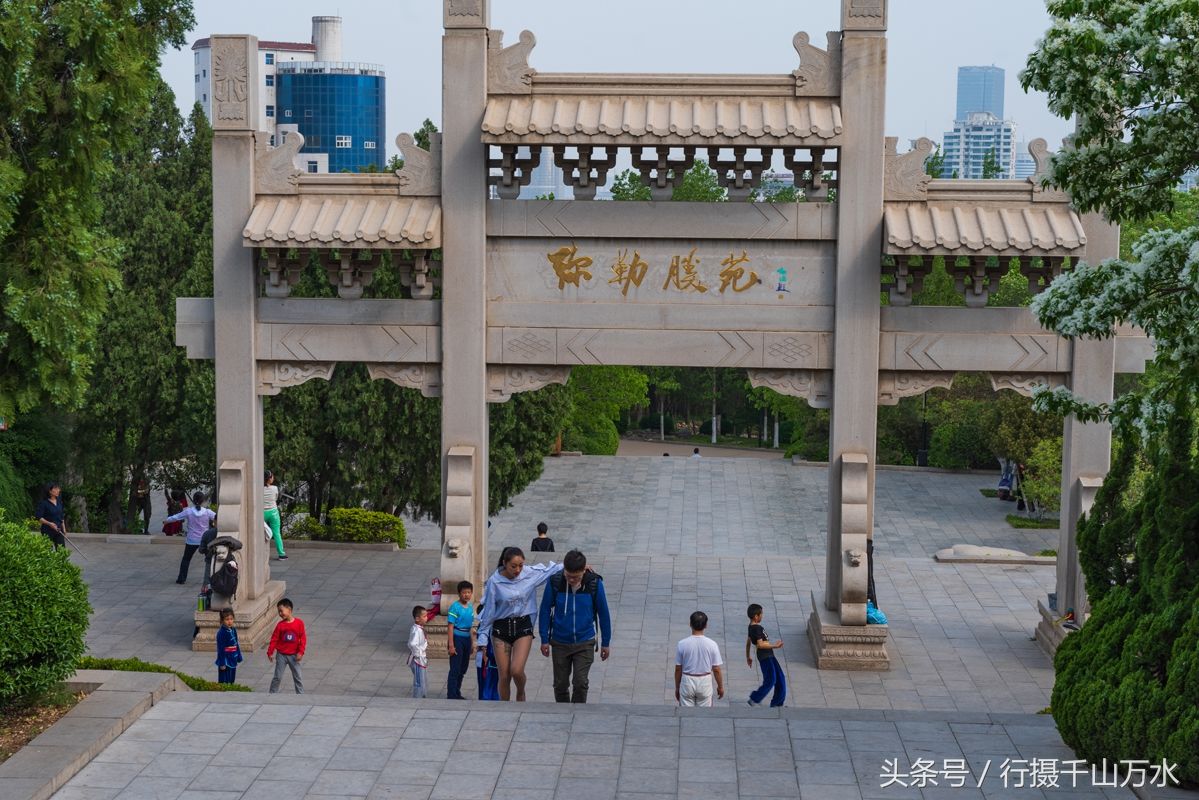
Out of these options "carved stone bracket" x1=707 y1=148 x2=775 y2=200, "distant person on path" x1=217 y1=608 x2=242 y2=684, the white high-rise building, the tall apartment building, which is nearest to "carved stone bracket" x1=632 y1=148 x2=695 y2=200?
"carved stone bracket" x1=707 y1=148 x2=775 y2=200

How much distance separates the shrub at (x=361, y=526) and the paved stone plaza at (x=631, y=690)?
72cm

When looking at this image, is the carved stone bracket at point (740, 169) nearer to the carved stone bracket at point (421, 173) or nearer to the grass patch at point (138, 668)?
the carved stone bracket at point (421, 173)

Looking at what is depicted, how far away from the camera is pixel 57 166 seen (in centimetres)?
1441

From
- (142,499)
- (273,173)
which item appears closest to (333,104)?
(142,499)

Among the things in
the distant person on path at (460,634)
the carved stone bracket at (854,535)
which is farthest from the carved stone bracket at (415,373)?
the carved stone bracket at (854,535)

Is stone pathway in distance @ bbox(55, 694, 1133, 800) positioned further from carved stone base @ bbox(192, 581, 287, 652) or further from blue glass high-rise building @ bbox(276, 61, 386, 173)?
blue glass high-rise building @ bbox(276, 61, 386, 173)

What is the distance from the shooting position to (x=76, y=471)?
74.7 ft

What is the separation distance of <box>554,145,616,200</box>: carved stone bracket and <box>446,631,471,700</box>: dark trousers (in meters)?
4.64

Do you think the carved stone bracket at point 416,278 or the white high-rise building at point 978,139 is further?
the white high-rise building at point 978,139

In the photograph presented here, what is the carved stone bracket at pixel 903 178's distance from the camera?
47.4 feet

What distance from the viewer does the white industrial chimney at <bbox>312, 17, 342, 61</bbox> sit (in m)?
106

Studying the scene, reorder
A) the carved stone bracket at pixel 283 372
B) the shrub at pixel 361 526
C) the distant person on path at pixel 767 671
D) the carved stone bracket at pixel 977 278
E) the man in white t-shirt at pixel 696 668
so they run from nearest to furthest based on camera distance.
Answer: the man in white t-shirt at pixel 696 668 → the distant person on path at pixel 767 671 → the carved stone bracket at pixel 977 278 → the carved stone bracket at pixel 283 372 → the shrub at pixel 361 526

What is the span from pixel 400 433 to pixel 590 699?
8637mm

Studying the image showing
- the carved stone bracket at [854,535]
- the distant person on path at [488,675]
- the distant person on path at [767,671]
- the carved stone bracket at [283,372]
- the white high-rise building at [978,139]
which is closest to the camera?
the distant person on path at [488,675]
